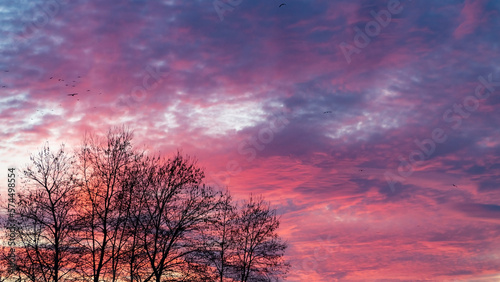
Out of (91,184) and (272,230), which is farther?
(272,230)

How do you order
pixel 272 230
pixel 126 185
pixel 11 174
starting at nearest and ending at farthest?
pixel 11 174 < pixel 126 185 < pixel 272 230

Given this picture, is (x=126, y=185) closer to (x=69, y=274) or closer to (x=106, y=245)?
(x=106, y=245)

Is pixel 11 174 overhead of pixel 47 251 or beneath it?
overhead

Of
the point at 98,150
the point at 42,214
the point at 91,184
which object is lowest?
the point at 42,214

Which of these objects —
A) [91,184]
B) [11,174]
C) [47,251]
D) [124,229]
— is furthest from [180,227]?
[11,174]

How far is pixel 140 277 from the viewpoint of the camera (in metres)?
43.0

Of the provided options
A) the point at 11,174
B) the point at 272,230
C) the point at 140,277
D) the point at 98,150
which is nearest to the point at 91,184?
the point at 98,150

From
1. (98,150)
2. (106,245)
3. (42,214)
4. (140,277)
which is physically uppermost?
(98,150)

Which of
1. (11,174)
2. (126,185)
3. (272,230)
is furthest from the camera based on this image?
(272,230)

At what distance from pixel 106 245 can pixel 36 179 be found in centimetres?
854

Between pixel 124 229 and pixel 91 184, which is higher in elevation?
pixel 91 184

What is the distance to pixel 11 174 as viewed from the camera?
135ft

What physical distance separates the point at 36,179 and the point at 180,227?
527 inches

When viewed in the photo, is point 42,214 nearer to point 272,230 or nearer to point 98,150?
point 98,150
